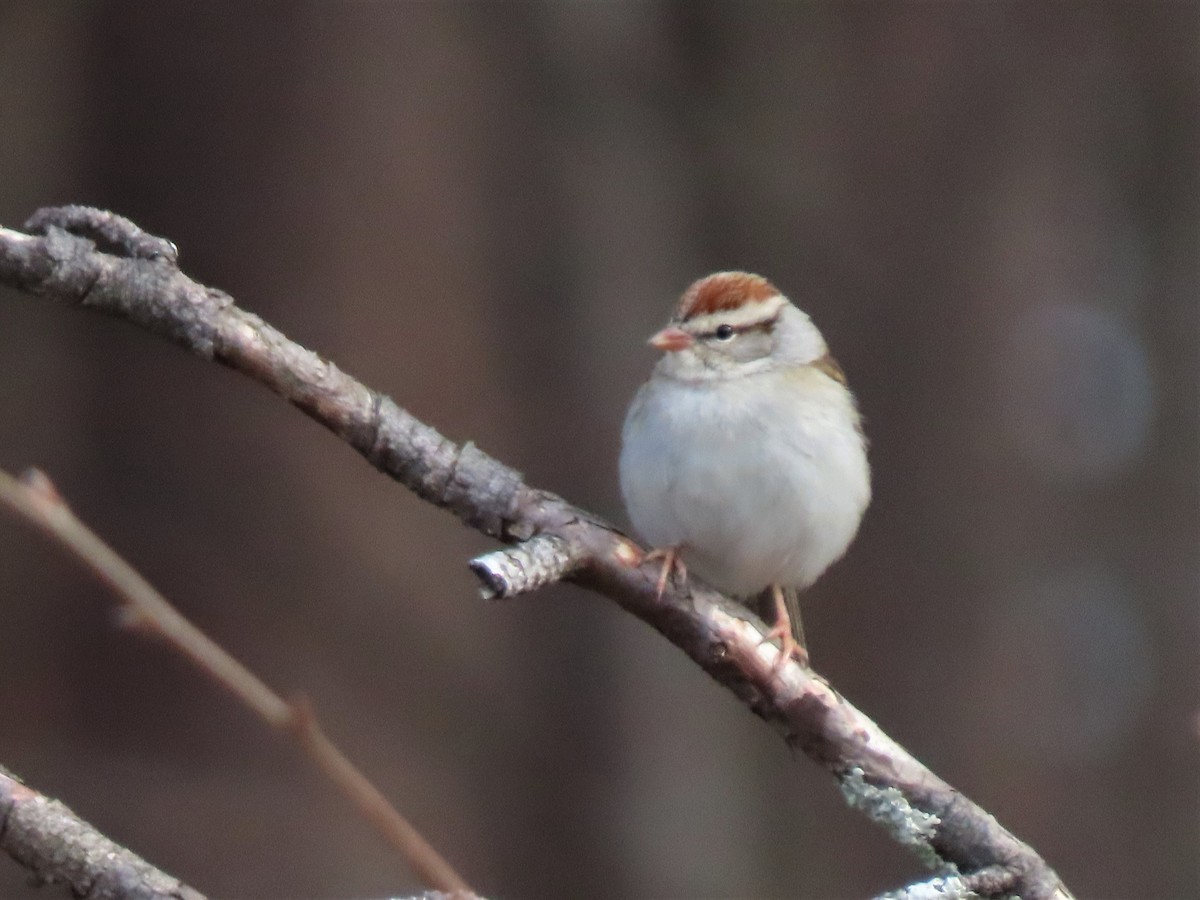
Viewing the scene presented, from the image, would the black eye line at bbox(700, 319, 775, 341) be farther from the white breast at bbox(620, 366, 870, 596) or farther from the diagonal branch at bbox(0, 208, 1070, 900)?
the diagonal branch at bbox(0, 208, 1070, 900)

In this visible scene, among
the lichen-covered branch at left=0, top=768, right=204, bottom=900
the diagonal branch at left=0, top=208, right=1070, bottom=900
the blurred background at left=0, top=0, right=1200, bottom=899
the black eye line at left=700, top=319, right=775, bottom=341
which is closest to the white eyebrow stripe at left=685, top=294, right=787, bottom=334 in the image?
the black eye line at left=700, top=319, right=775, bottom=341

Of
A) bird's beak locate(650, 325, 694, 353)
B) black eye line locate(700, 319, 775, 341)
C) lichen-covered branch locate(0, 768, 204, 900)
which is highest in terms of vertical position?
black eye line locate(700, 319, 775, 341)

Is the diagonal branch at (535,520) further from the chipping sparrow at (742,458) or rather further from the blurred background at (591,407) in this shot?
the blurred background at (591,407)

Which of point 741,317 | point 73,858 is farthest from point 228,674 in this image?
point 741,317

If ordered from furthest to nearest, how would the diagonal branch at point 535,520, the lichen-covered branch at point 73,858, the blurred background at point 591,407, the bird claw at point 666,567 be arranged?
the blurred background at point 591,407 → the bird claw at point 666,567 → the diagonal branch at point 535,520 → the lichen-covered branch at point 73,858

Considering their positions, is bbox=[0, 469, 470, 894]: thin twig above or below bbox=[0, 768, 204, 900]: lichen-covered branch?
above

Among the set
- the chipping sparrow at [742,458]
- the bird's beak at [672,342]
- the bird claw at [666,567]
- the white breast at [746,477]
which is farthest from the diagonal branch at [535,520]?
the bird's beak at [672,342]

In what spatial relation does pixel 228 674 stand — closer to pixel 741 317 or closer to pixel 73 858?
→ pixel 73 858
